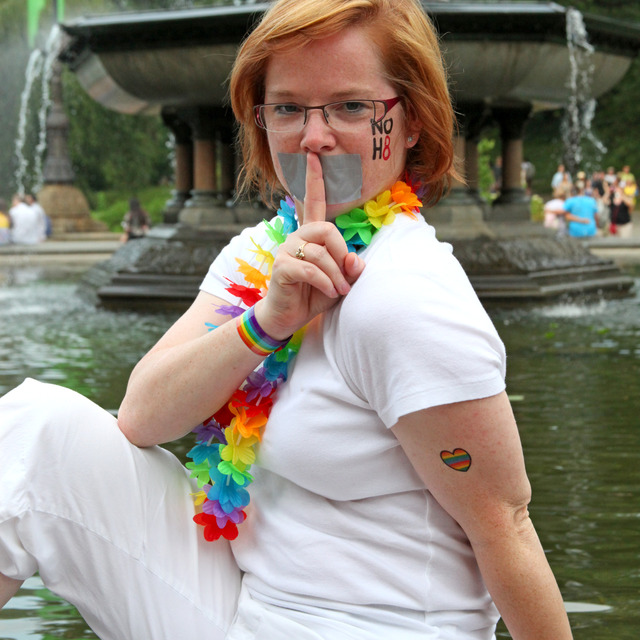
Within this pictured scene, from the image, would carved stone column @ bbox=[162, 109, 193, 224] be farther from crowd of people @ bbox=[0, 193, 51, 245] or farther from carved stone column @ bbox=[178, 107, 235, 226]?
crowd of people @ bbox=[0, 193, 51, 245]

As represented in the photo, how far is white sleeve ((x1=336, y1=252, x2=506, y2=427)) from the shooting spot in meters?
1.60

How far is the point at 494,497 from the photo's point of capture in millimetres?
1685

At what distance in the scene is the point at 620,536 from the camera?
10.7ft

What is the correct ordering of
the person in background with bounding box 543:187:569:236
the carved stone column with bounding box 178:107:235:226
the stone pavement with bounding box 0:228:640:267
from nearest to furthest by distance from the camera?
1. the carved stone column with bounding box 178:107:235:226
2. the stone pavement with bounding box 0:228:640:267
3. the person in background with bounding box 543:187:569:236

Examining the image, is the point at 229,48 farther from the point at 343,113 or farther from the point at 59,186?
the point at 59,186

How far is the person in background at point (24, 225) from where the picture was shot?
2032 cm

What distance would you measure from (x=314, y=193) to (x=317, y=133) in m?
0.10

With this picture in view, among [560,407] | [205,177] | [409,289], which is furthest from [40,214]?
[409,289]

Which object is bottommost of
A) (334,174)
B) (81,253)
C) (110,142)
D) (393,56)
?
(110,142)

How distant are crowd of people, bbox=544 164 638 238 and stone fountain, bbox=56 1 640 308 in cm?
671

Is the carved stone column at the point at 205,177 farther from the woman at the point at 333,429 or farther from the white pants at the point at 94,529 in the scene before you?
the white pants at the point at 94,529

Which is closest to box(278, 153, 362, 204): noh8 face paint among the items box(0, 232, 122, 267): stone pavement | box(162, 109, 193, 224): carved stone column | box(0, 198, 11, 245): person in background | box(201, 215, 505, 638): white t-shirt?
box(201, 215, 505, 638): white t-shirt

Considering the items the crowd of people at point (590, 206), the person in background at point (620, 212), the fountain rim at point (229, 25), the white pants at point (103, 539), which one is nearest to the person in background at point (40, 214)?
the crowd of people at point (590, 206)

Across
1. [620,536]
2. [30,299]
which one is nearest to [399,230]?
[620,536]
